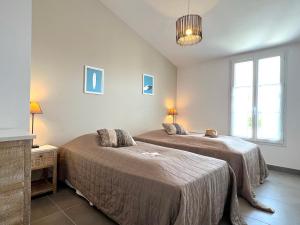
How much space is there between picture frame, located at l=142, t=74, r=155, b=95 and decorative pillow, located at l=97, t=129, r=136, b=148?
5.82 ft

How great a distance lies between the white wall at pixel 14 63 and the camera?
58.6 inches

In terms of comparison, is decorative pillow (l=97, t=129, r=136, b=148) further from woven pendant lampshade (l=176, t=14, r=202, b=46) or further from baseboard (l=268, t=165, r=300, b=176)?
baseboard (l=268, t=165, r=300, b=176)

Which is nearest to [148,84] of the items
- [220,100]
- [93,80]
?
[93,80]

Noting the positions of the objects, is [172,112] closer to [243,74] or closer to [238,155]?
[243,74]

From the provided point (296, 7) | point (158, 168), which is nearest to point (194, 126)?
point (296, 7)

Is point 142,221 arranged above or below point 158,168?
below

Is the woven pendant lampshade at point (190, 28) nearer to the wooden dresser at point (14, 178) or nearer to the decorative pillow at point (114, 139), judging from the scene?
the decorative pillow at point (114, 139)

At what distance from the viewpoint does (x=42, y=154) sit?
2.46 m

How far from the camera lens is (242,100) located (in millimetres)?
4250

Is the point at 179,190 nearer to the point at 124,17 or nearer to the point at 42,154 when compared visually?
the point at 42,154

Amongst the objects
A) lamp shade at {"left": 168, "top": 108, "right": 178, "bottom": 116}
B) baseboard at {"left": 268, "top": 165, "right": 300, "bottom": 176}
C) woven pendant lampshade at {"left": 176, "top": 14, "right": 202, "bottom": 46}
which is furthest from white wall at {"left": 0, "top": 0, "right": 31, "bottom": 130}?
baseboard at {"left": 268, "top": 165, "right": 300, "bottom": 176}

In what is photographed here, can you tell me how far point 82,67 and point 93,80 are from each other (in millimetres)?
302

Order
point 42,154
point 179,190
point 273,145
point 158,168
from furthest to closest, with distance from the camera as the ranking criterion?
point 273,145
point 42,154
point 158,168
point 179,190

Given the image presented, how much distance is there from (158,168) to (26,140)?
1127mm
